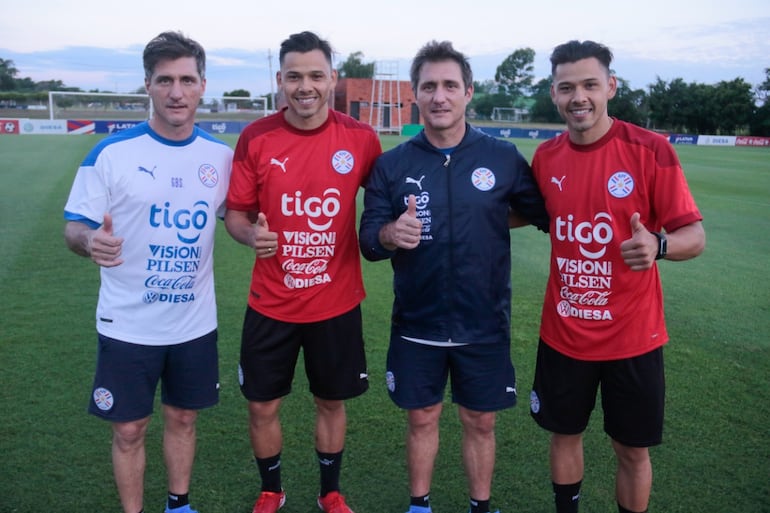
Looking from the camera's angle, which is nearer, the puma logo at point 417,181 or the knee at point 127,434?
the knee at point 127,434

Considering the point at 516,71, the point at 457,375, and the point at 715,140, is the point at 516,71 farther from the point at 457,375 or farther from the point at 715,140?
the point at 457,375

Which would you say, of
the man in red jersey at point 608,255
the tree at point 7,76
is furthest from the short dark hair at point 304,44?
the tree at point 7,76

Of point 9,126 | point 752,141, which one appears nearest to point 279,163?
point 9,126

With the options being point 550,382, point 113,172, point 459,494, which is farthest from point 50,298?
point 550,382

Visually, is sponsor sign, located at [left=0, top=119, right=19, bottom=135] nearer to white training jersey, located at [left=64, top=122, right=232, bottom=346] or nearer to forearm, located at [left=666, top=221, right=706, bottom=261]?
white training jersey, located at [left=64, top=122, right=232, bottom=346]

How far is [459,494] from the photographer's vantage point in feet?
12.0

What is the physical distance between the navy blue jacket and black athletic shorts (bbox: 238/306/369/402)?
37cm

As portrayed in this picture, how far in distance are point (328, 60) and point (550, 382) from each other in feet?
6.41

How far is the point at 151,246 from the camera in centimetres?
310

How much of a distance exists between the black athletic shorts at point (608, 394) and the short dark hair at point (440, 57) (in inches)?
54.8

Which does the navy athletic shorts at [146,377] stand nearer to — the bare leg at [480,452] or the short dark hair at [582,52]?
the bare leg at [480,452]

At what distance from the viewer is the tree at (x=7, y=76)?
7094cm

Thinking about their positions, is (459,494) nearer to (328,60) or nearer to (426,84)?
(426,84)

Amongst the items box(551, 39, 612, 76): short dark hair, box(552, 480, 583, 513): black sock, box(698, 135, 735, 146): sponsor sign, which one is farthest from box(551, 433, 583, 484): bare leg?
box(698, 135, 735, 146): sponsor sign
